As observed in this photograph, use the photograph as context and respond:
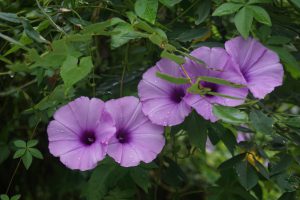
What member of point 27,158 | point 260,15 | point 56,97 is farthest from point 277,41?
point 27,158

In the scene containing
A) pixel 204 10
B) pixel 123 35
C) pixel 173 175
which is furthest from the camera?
pixel 173 175

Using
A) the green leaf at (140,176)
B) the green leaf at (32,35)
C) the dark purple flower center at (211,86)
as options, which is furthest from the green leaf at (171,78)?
the green leaf at (140,176)

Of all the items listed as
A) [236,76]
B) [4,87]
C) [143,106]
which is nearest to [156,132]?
[143,106]

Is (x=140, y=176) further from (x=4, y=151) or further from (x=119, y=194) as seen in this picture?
(x=4, y=151)

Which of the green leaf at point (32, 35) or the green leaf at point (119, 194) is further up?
the green leaf at point (32, 35)

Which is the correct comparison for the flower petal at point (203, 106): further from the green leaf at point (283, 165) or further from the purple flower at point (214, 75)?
the green leaf at point (283, 165)
